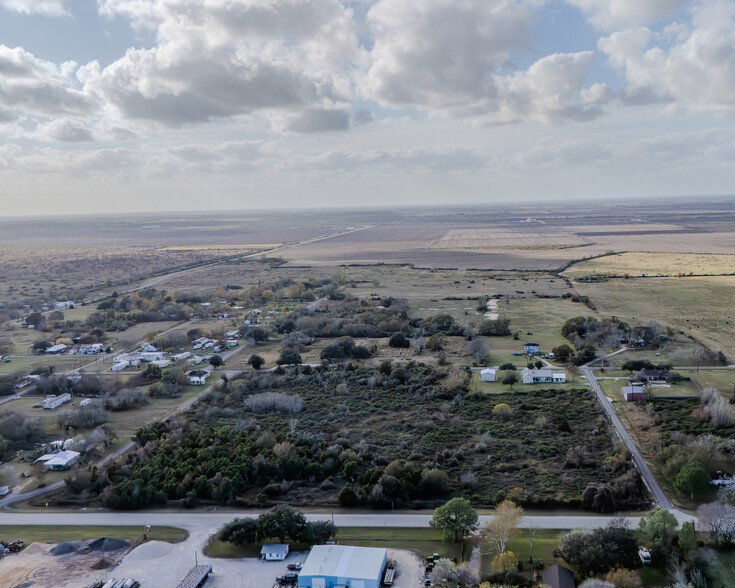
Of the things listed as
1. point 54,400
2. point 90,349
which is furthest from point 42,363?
point 54,400

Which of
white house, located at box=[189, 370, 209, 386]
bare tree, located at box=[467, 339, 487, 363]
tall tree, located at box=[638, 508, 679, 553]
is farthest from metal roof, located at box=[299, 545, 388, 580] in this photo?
bare tree, located at box=[467, 339, 487, 363]

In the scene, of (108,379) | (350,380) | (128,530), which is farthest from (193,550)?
(108,379)

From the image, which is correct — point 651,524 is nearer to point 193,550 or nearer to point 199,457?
point 193,550

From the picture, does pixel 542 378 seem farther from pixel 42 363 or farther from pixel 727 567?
pixel 42 363

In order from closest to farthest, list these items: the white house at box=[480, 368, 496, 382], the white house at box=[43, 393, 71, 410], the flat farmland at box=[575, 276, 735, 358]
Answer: the white house at box=[43, 393, 71, 410], the white house at box=[480, 368, 496, 382], the flat farmland at box=[575, 276, 735, 358]

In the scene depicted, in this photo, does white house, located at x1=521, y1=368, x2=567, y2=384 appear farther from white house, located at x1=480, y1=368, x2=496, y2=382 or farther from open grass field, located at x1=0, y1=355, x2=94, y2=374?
open grass field, located at x1=0, y1=355, x2=94, y2=374
